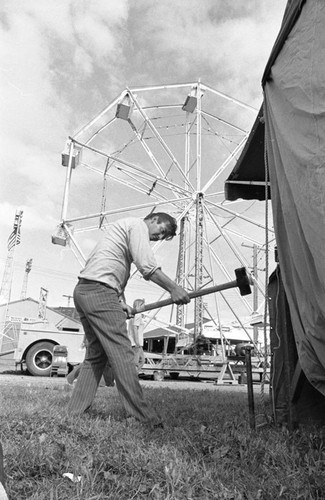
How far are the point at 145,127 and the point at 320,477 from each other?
1662 cm

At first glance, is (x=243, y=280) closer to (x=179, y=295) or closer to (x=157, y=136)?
(x=179, y=295)

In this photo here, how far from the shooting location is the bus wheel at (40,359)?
13.4 meters

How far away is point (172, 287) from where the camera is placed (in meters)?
3.43

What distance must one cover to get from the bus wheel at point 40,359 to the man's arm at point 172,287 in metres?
11.0

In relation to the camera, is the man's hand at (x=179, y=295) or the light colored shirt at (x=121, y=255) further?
the light colored shirt at (x=121, y=255)

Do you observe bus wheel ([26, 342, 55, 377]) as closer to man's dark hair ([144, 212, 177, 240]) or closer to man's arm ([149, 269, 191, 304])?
man's dark hair ([144, 212, 177, 240])

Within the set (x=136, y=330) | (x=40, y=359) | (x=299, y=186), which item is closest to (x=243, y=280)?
(x=299, y=186)

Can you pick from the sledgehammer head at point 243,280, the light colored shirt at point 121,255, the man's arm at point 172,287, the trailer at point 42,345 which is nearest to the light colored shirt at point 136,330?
the trailer at point 42,345

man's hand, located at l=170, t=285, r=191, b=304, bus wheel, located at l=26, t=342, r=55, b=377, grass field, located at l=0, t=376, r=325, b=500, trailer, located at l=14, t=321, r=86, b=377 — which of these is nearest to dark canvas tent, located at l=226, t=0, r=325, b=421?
grass field, located at l=0, t=376, r=325, b=500

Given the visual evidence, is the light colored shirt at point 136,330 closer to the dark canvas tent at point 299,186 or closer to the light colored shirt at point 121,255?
the light colored shirt at point 121,255

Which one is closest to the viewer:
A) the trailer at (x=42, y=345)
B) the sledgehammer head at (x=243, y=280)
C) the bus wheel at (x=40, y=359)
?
the sledgehammer head at (x=243, y=280)

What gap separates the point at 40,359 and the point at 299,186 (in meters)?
13.0

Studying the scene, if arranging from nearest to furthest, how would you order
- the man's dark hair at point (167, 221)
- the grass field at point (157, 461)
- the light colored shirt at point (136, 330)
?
the grass field at point (157, 461) → the man's dark hair at point (167, 221) → the light colored shirt at point (136, 330)

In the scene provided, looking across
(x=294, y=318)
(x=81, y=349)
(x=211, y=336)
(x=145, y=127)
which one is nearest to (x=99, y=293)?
(x=294, y=318)
